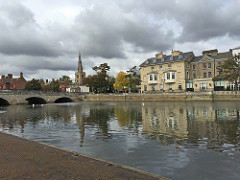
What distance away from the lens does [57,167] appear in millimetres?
6609

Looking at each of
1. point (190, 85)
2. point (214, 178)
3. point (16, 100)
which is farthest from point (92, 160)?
point (190, 85)

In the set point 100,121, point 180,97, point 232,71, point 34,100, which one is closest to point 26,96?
point 34,100

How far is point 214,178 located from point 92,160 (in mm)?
4582

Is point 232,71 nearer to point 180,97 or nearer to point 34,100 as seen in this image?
point 180,97

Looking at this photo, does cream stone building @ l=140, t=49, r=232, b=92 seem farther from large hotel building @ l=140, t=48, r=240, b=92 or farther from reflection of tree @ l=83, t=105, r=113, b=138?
reflection of tree @ l=83, t=105, r=113, b=138

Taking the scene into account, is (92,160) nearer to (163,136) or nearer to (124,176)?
(124,176)

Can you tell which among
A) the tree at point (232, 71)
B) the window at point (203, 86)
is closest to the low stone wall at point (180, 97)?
the tree at point (232, 71)

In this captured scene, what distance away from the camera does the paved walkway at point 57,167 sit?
19.1ft

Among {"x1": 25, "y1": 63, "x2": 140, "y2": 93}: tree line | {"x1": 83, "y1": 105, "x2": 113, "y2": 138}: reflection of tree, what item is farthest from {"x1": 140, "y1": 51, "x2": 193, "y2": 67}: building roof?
{"x1": 83, "y1": 105, "x2": 113, "y2": 138}: reflection of tree

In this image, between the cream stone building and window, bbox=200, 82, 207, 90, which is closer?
window, bbox=200, 82, 207, 90

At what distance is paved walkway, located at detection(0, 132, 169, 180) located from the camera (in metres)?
5.82

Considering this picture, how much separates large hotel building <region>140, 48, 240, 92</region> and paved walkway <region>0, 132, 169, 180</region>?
64.9 metres

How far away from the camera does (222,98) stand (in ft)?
172

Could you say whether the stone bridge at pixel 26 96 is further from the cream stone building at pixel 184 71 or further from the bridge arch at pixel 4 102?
the cream stone building at pixel 184 71
